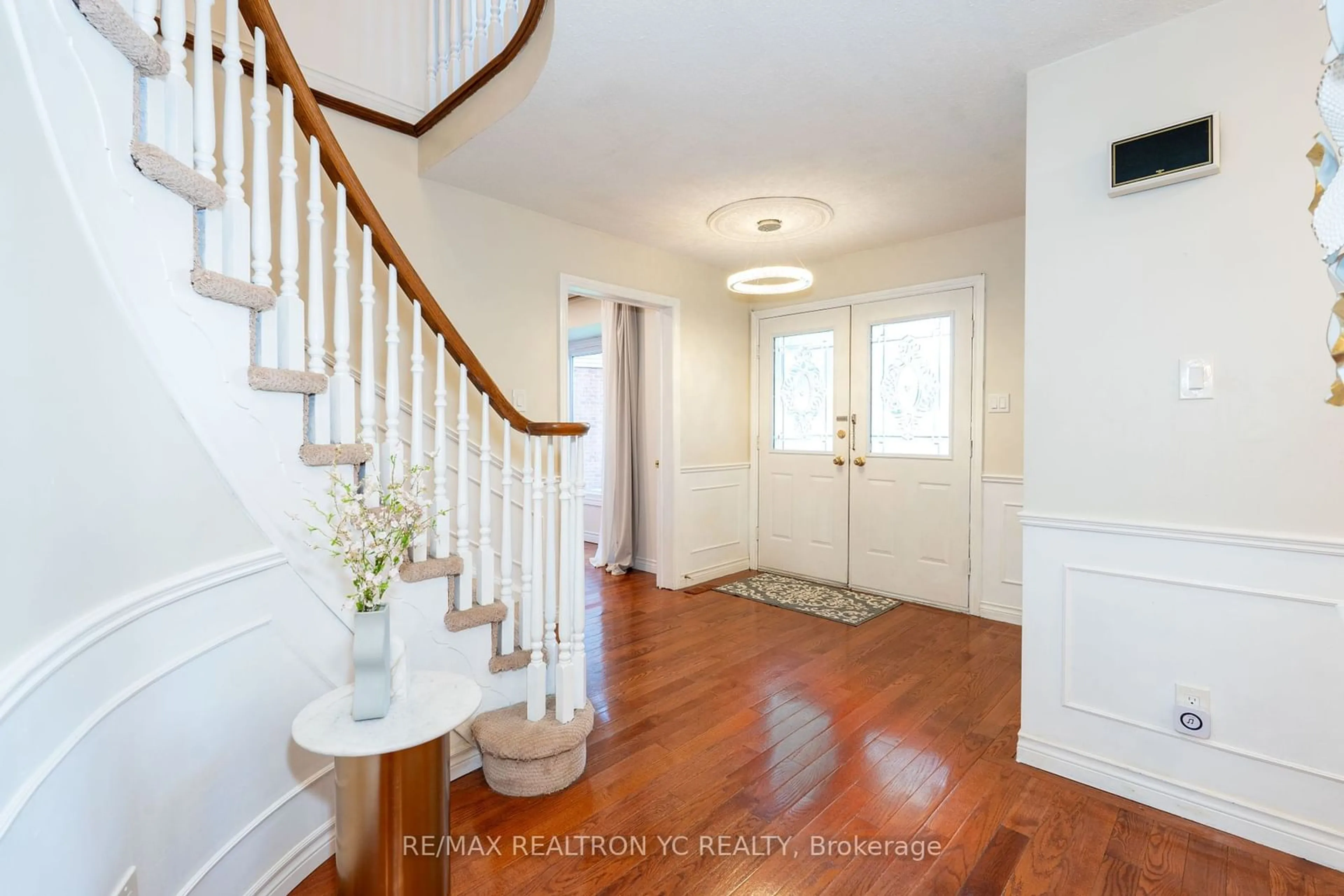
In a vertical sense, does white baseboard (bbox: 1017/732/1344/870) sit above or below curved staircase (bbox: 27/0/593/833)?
below

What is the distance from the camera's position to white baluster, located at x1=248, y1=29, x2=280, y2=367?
1.51 meters

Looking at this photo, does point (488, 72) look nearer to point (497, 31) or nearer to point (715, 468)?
point (497, 31)

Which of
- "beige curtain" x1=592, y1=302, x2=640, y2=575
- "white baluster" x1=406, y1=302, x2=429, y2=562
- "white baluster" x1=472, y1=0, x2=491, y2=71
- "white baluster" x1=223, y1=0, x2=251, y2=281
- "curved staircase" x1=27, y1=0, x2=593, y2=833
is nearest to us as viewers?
"curved staircase" x1=27, y1=0, x2=593, y2=833

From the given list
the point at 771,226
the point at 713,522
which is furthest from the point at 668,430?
the point at 771,226

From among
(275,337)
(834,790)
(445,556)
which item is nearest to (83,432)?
(275,337)

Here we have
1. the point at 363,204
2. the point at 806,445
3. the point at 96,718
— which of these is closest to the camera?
the point at 96,718

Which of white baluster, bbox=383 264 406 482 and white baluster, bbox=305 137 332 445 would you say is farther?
white baluster, bbox=383 264 406 482

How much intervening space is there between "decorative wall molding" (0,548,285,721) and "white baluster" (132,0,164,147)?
931mm

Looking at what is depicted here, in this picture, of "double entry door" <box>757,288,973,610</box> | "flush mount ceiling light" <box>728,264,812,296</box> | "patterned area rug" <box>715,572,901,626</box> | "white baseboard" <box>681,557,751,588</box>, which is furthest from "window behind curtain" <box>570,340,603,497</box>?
"flush mount ceiling light" <box>728,264,812,296</box>

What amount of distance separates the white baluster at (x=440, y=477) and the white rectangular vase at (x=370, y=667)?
549 mm

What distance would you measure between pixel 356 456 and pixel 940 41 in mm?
2237

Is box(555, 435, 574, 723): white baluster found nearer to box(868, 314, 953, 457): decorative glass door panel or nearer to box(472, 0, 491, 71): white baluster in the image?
box(472, 0, 491, 71): white baluster

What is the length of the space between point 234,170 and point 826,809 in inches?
96.6

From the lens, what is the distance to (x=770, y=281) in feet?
12.9
